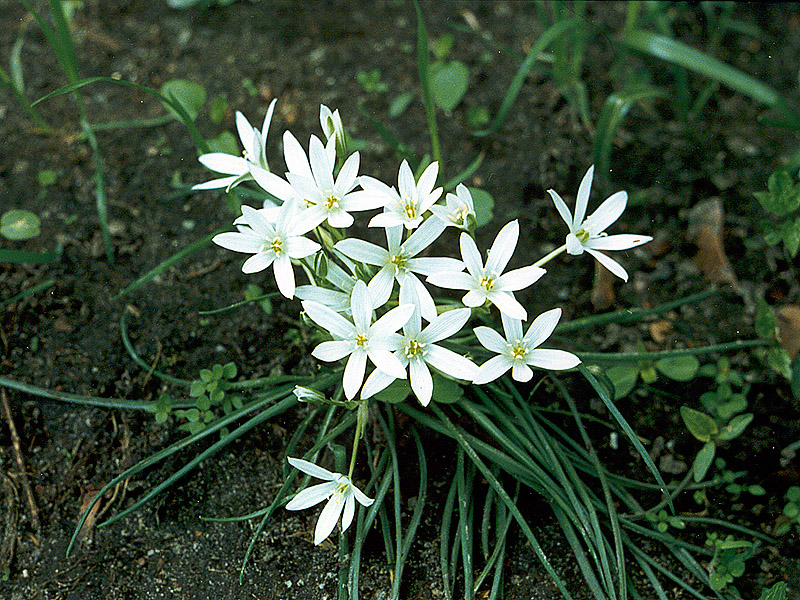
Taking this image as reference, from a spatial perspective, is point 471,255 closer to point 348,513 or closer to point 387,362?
point 387,362

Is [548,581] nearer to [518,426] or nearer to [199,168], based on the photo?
[518,426]

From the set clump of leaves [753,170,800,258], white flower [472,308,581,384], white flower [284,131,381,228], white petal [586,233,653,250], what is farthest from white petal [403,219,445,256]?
clump of leaves [753,170,800,258]

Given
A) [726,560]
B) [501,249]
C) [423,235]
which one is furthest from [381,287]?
[726,560]

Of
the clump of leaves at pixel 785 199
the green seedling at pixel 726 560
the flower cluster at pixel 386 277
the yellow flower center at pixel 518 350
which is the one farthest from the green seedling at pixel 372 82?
the green seedling at pixel 726 560

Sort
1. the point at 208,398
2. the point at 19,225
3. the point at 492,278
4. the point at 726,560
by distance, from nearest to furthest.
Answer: the point at 492,278, the point at 726,560, the point at 208,398, the point at 19,225

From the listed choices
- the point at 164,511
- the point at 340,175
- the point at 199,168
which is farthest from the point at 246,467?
the point at 199,168

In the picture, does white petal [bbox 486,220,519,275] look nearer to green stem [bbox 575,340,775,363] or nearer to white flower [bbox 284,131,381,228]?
white flower [bbox 284,131,381,228]

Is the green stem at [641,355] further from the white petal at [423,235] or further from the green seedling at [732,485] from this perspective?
the white petal at [423,235]

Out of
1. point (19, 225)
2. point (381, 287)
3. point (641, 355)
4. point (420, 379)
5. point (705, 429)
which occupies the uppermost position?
point (381, 287)
